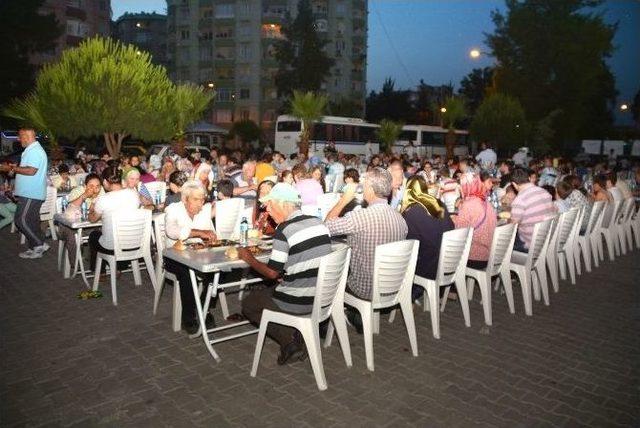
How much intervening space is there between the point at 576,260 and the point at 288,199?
595 centimetres

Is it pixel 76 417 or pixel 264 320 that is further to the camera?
pixel 264 320

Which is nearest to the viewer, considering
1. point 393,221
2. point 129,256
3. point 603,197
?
point 393,221

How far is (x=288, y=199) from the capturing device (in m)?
4.07

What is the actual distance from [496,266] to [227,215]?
364 centimetres

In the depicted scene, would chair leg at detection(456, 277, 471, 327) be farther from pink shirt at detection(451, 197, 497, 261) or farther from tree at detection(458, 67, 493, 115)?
tree at detection(458, 67, 493, 115)

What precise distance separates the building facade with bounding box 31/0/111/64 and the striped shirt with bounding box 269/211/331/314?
54.3 metres

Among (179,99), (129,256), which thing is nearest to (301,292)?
(129,256)

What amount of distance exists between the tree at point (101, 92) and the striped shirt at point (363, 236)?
429 inches

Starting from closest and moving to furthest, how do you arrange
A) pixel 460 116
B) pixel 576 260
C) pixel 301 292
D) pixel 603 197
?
1. pixel 301 292
2. pixel 576 260
3. pixel 603 197
4. pixel 460 116

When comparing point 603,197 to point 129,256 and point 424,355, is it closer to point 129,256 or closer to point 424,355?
point 424,355

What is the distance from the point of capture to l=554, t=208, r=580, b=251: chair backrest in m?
6.80

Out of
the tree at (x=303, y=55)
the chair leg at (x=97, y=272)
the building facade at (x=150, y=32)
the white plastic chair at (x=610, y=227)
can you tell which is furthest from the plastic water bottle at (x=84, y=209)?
the building facade at (x=150, y=32)

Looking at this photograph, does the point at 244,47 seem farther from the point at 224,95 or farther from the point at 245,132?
the point at 245,132

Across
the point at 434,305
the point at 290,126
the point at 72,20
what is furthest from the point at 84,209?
the point at 72,20
